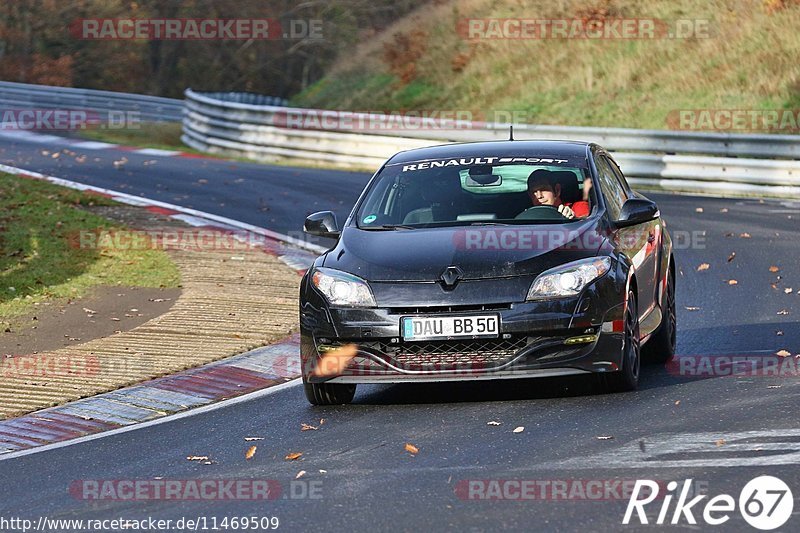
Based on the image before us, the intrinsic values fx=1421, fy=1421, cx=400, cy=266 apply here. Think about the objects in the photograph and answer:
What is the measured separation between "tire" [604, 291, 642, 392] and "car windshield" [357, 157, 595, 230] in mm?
865

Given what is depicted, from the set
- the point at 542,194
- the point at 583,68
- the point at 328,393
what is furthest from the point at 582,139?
the point at 328,393

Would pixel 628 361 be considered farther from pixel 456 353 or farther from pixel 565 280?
pixel 456 353

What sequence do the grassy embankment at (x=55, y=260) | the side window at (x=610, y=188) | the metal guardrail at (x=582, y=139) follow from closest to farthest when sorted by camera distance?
1. the side window at (x=610, y=188)
2. the grassy embankment at (x=55, y=260)
3. the metal guardrail at (x=582, y=139)

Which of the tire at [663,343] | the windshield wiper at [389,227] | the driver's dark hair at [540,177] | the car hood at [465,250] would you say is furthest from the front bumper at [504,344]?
the tire at [663,343]

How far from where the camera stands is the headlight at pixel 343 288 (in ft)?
27.9

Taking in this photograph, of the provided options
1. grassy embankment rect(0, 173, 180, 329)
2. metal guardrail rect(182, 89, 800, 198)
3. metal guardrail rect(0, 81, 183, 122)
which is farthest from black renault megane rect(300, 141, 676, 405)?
metal guardrail rect(0, 81, 183, 122)

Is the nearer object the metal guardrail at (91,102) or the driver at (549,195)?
the driver at (549,195)

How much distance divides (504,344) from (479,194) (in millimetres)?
1644

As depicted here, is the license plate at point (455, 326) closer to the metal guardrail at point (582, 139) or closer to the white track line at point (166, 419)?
the white track line at point (166, 419)

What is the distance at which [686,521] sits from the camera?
5.77m

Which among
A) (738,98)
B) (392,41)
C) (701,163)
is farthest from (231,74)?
(701,163)

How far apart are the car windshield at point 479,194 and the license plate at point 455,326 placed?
1.15 m

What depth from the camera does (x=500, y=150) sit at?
396 inches

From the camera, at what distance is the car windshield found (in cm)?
940
